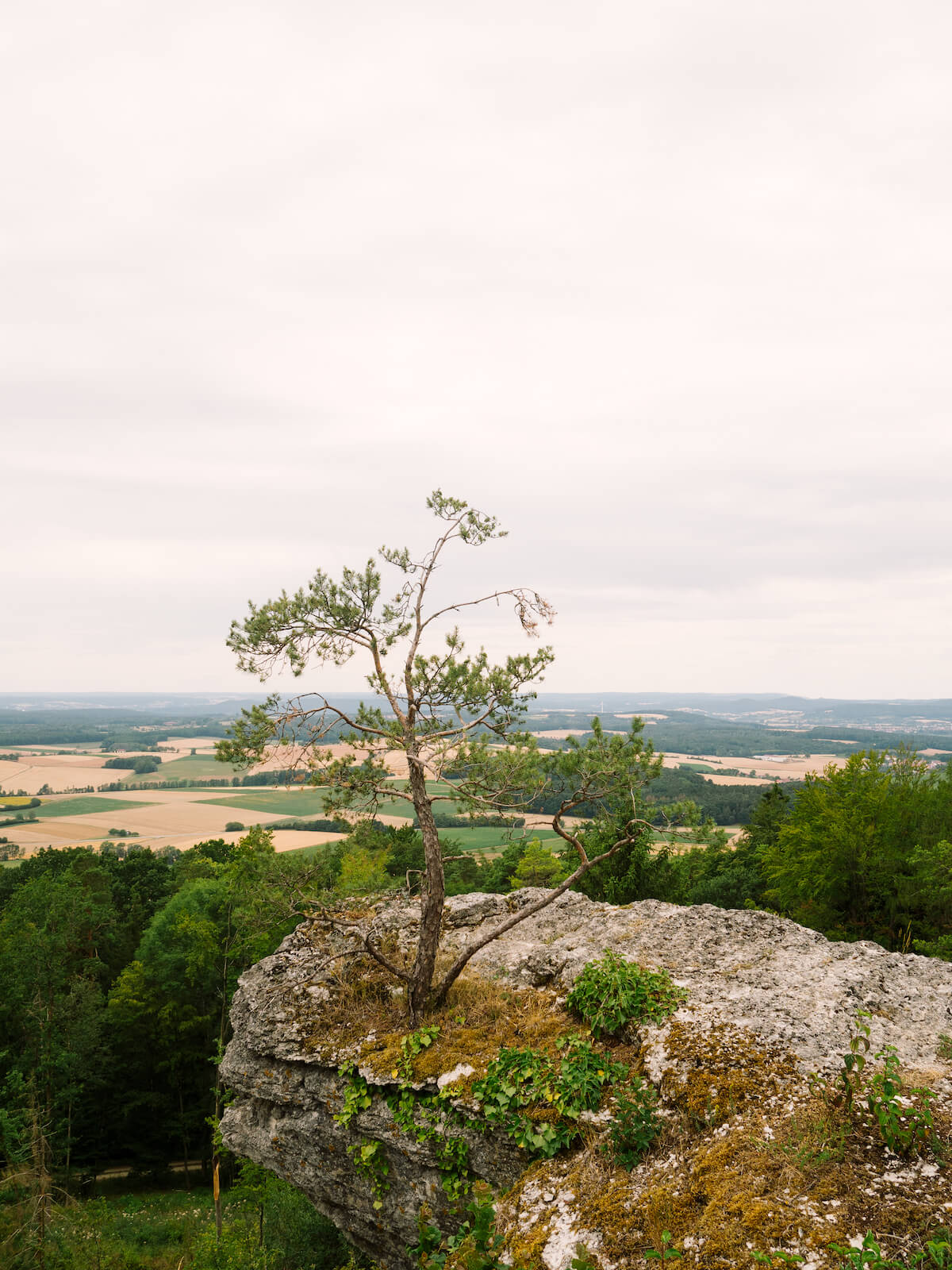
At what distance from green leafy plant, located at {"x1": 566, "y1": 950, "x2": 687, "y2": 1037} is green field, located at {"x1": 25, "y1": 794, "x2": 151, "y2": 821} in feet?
261

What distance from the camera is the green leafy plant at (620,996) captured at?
28.6ft

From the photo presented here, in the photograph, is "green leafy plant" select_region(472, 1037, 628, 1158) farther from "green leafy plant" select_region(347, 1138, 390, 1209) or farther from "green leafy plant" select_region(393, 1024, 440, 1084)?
"green leafy plant" select_region(347, 1138, 390, 1209)

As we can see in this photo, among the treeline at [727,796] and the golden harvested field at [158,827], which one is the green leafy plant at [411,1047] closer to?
the treeline at [727,796]

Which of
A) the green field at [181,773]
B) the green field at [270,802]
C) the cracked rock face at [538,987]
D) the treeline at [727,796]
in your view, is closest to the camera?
the cracked rock face at [538,987]

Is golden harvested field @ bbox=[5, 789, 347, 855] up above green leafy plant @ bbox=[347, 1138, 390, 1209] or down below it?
below

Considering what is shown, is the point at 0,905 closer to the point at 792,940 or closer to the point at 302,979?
the point at 302,979

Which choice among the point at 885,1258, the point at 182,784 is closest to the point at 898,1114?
the point at 885,1258

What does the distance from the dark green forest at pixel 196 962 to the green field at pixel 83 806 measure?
4692cm

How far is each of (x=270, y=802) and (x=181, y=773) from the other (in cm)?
2943

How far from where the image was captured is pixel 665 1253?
5684mm

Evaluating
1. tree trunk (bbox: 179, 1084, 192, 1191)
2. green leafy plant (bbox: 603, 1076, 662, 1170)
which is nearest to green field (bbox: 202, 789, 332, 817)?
tree trunk (bbox: 179, 1084, 192, 1191)

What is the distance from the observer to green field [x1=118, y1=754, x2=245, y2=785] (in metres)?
98.8

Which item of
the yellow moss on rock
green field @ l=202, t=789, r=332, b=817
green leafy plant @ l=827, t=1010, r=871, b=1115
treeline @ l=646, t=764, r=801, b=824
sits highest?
green leafy plant @ l=827, t=1010, r=871, b=1115

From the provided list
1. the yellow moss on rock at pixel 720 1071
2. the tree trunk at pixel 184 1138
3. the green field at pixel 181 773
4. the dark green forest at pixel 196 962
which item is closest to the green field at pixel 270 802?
the green field at pixel 181 773
